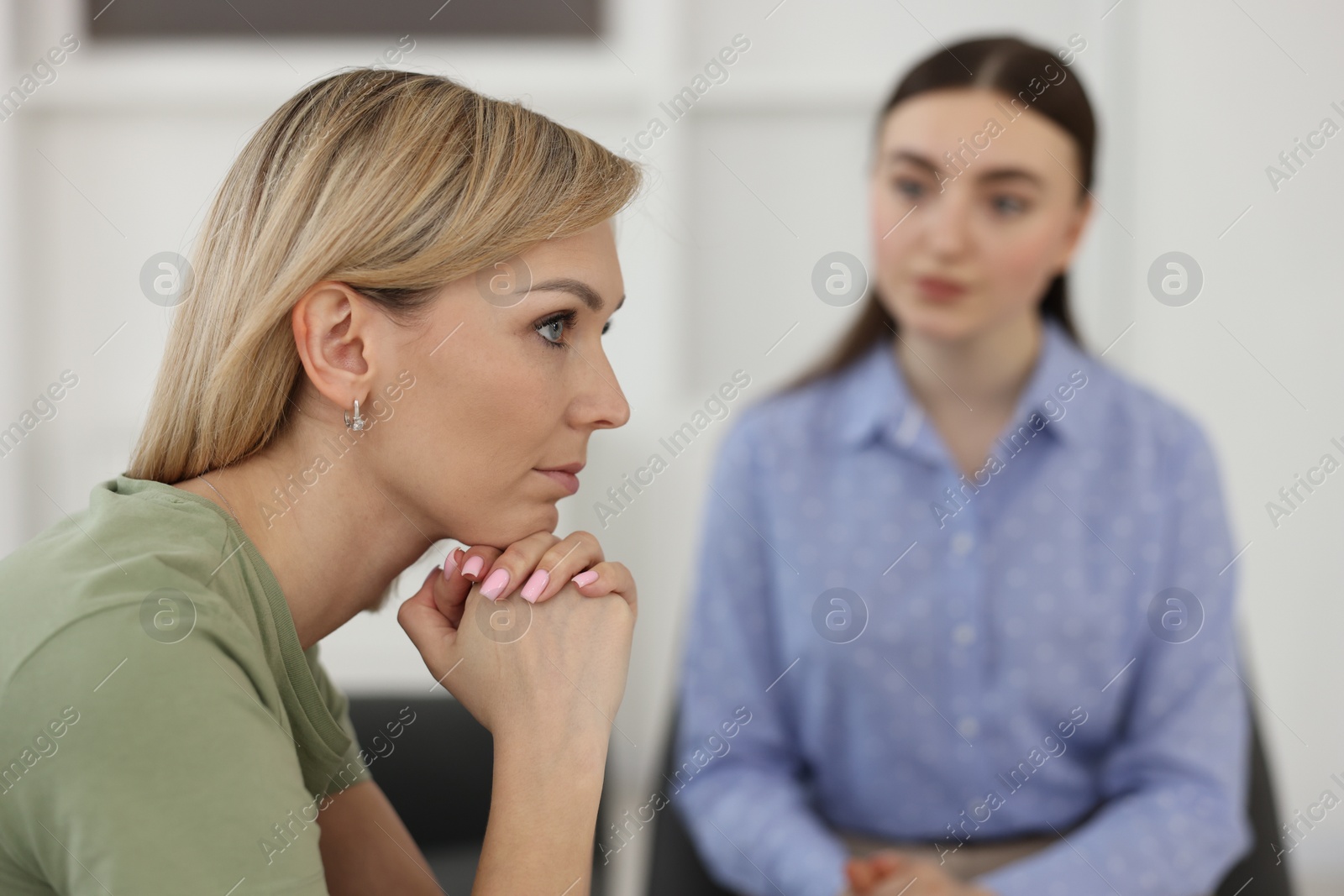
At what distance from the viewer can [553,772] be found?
2.69 ft

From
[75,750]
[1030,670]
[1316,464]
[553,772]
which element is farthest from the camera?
[1316,464]

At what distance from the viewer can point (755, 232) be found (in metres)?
2.53

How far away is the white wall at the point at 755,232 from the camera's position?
2.34 metres

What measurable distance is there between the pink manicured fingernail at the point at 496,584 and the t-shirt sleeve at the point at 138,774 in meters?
0.25

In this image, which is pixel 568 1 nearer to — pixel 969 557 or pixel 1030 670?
pixel 969 557

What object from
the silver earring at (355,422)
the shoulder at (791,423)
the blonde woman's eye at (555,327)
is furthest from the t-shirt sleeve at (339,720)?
the shoulder at (791,423)

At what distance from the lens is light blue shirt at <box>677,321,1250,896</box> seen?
1583 mm

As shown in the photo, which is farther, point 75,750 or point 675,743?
point 675,743

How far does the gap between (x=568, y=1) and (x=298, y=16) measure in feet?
2.14

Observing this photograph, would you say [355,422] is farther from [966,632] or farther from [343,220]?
[966,632]

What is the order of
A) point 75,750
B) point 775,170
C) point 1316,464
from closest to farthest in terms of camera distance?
point 75,750 → point 1316,464 → point 775,170

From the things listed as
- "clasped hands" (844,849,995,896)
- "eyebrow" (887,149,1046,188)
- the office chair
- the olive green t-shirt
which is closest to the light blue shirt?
"clasped hands" (844,849,995,896)

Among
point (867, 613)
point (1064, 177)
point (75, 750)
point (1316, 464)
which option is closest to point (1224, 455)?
point (1316, 464)

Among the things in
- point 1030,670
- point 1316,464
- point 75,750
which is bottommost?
point 1316,464
